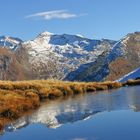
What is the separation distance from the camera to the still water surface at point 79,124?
34.5 meters

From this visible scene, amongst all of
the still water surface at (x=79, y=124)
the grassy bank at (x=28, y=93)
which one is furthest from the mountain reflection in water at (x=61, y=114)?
the grassy bank at (x=28, y=93)

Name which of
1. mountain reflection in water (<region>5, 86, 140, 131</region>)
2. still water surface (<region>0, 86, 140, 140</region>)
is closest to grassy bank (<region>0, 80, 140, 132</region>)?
mountain reflection in water (<region>5, 86, 140, 131</region>)

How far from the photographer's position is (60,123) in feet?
140

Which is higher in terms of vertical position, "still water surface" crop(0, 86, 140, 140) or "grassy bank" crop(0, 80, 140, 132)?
"grassy bank" crop(0, 80, 140, 132)

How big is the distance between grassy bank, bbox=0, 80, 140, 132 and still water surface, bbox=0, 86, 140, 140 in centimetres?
178

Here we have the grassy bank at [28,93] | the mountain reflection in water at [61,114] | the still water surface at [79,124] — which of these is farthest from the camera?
the grassy bank at [28,93]

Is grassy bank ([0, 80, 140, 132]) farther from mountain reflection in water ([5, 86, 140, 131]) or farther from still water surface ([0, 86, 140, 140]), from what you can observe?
still water surface ([0, 86, 140, 140])

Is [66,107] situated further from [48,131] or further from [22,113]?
[48,131]

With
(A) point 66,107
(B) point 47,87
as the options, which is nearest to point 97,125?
(A) point 66,107

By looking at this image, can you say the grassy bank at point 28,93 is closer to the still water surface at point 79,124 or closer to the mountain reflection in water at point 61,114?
the mountain reflection in water at point 61,114

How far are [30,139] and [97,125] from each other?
6833 millimetres

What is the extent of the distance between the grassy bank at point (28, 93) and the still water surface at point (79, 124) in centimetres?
178

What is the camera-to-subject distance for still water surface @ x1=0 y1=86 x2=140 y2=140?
34.5 metres

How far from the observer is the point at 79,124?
4066 cm
